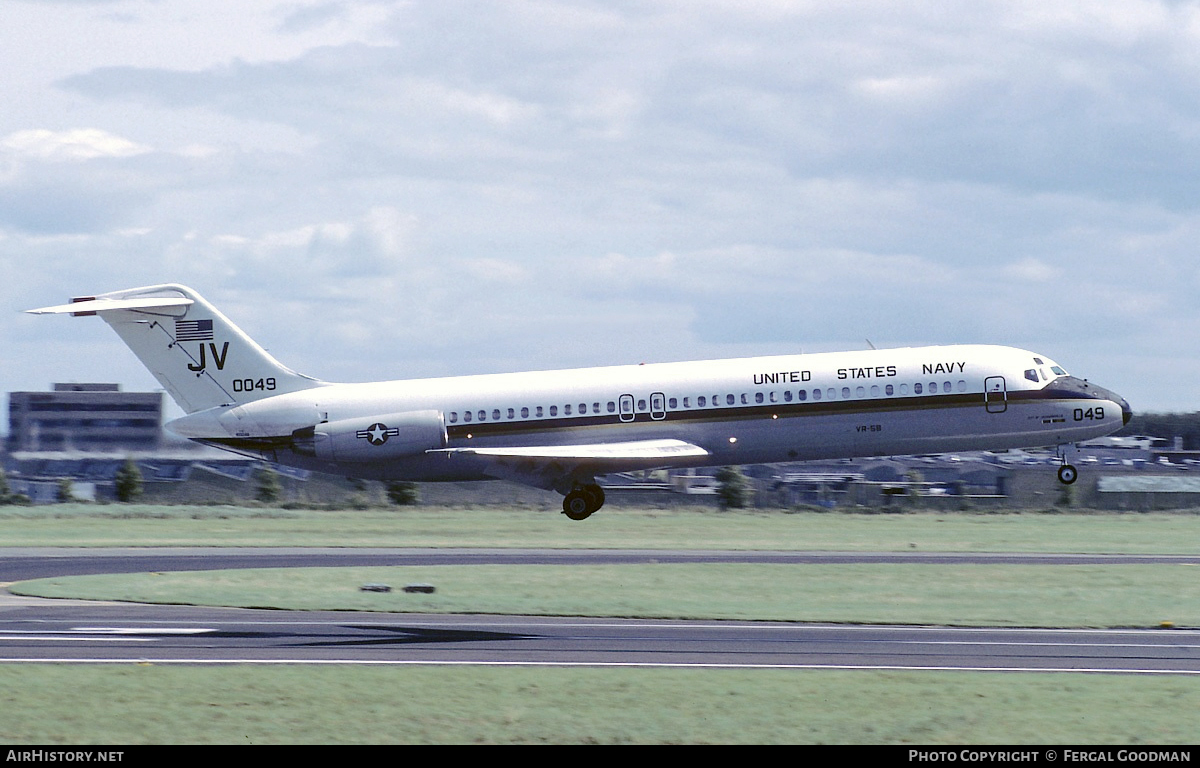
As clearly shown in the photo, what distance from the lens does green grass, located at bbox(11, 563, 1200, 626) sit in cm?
2970

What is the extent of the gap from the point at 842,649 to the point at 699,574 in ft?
45.7

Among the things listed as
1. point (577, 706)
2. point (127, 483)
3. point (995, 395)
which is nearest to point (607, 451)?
point (995, 395)

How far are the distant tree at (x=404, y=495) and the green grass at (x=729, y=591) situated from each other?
80.6 ft

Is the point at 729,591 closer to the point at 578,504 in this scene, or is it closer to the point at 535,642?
the point at 535,642

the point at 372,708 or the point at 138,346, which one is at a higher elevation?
the point at 138,346

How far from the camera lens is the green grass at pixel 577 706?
52.9 ft

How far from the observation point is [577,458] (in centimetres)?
4334

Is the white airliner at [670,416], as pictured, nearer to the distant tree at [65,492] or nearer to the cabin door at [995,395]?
the cabin door at [995,395]

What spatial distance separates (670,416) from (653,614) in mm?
14199

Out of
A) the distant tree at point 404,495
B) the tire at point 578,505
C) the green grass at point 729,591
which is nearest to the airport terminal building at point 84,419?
the distant tree at point 404,495

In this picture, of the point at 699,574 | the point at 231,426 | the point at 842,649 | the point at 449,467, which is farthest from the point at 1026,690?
the point at 231,426

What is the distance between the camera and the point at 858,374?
4259cm

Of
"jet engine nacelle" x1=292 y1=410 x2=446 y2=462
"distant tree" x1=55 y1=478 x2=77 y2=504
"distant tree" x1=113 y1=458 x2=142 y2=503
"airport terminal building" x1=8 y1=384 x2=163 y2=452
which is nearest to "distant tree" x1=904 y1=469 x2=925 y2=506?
"jet engine nacelle" x1=292 y1=410 x2=446 y2=462
